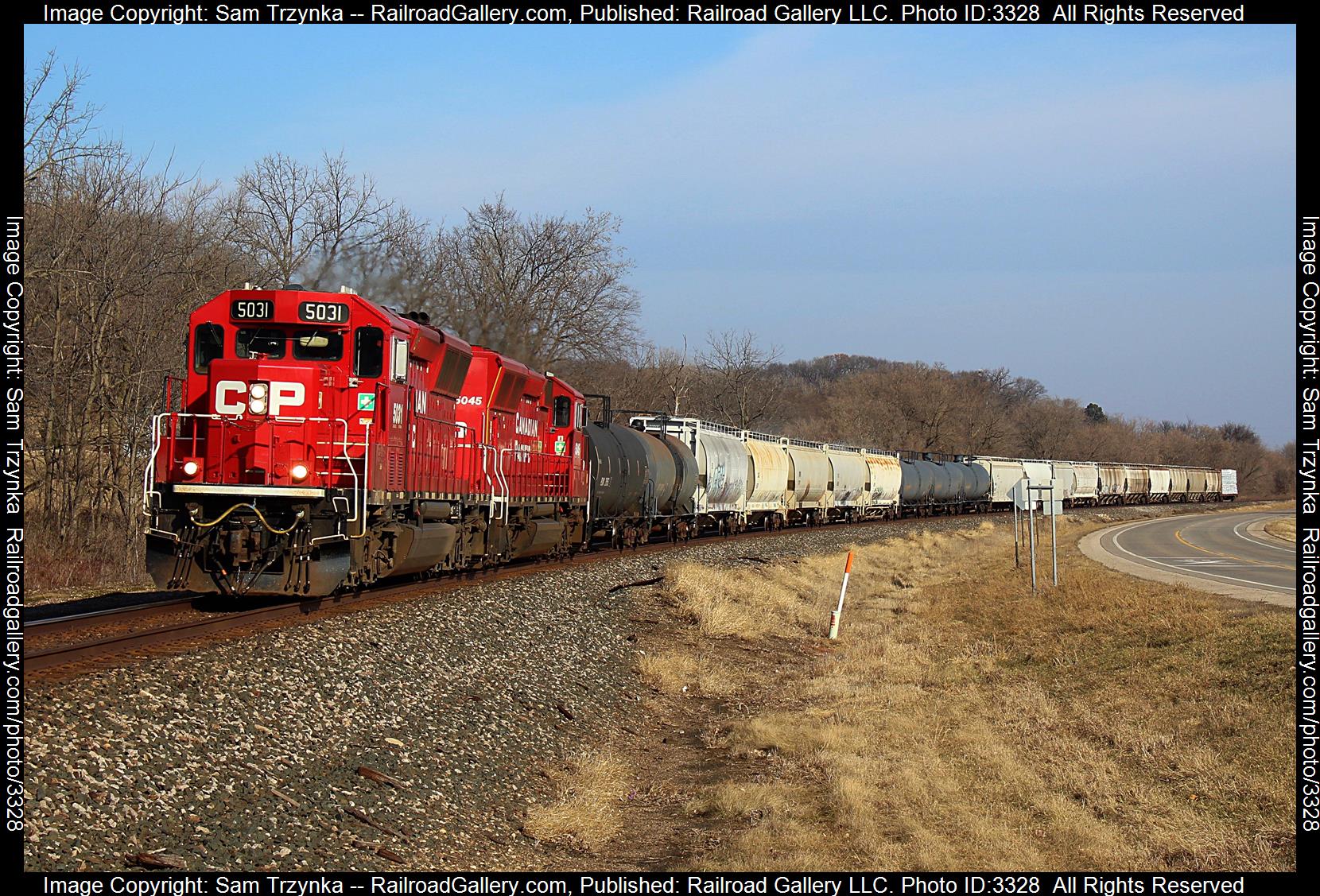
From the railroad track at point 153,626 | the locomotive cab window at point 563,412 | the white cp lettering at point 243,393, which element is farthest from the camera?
the locomotive cab window at point 563,412

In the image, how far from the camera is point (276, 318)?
13.7 meters

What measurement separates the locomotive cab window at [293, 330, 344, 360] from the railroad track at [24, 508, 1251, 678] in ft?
10.4

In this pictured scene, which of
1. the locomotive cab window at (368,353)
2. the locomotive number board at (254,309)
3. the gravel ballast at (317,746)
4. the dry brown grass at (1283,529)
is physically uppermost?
the locomotive number board at (254,309)

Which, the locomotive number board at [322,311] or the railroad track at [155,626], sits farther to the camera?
the locomotive number board at [322,311]

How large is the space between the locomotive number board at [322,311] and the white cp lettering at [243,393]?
91 centimetres

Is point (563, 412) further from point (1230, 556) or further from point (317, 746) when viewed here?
point (1230, 556)

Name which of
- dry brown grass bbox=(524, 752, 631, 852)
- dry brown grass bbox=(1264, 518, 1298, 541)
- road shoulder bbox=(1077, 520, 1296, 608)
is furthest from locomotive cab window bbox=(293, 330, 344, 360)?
dry brown grass bbox=(1264, 518, 1298, 541)

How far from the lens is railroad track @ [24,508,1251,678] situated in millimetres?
9219

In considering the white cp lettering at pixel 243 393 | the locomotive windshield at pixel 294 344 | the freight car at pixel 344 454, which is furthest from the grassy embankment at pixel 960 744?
the locomotive windshield at pixel 294 344

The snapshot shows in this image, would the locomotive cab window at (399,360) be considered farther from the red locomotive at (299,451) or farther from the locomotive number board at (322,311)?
the locomotive number board at (322,311)

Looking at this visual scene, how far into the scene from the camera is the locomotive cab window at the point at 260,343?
13.8 meters

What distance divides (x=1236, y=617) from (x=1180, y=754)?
24.8ft
